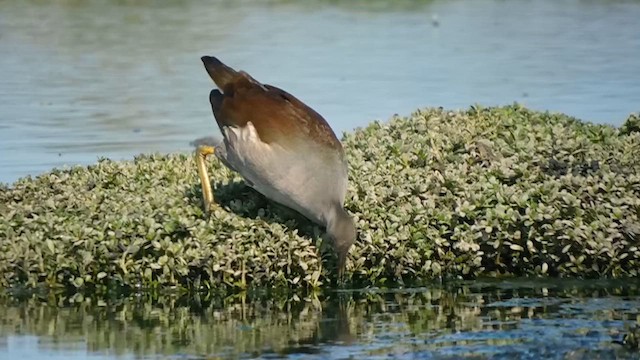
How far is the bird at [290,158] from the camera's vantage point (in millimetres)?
8039

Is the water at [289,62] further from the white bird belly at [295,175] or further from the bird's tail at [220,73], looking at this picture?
the white bird belly at [295,175]

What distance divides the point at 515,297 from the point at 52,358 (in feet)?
8.86

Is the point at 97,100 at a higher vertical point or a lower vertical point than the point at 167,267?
higher

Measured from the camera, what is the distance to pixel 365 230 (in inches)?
327

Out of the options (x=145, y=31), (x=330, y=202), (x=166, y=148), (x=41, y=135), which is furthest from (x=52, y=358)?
(x=145, y=31)

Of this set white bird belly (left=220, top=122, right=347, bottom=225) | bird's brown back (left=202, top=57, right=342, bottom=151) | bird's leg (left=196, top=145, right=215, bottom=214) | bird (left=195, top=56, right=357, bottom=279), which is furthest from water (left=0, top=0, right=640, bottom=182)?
white bird belly (left=220, top=122, right=347, bottom=225)

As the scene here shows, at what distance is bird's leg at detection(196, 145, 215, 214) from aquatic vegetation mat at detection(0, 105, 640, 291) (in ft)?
0.26

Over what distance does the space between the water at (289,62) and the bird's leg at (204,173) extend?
2.85m

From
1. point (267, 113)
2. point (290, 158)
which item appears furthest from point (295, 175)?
point (267, 113)

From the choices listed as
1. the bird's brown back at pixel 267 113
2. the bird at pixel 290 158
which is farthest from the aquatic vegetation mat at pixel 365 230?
the bird's brown back at pixel 267 113

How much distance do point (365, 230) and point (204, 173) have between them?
1.09m

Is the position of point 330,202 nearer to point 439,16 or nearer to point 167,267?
point 167,267

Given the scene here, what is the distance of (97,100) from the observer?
1498 centimetres

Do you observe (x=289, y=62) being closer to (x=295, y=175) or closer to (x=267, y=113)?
(x=267, y=113)
